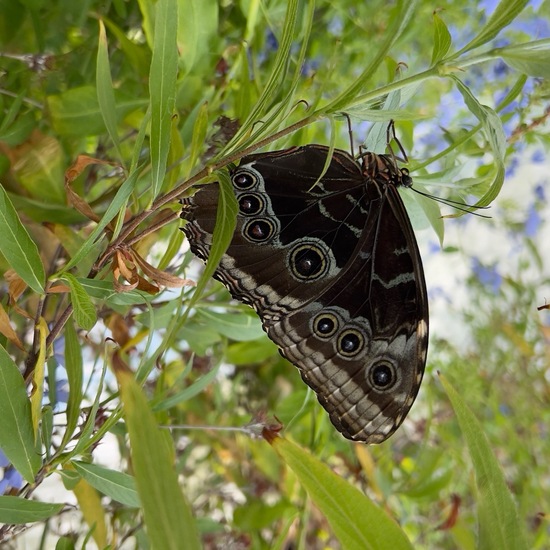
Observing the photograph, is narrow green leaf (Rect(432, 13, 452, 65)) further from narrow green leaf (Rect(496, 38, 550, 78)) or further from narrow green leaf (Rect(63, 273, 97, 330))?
narrow green leaf (Rect(63, 273, 97, 330))

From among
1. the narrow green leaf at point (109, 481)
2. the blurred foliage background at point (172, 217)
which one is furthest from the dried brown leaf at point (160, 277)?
the narrow green leaf at point (109, 481)

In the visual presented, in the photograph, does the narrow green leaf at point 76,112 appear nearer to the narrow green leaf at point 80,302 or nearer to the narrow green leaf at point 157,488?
the narrow green leaf at point 80,302

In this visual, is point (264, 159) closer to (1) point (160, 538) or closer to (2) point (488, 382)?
(1) point (160, 538)

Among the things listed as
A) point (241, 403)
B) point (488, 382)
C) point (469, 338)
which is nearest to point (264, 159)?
point (241, 403)

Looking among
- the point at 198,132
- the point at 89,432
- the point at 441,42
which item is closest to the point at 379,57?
the point at 441,42

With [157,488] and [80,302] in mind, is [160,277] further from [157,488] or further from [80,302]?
[157,488]

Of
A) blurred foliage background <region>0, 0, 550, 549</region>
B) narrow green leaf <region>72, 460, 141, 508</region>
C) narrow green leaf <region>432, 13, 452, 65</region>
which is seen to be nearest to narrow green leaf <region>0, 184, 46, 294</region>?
blurred foliage background <region>0, 0, 550, 549</region>
